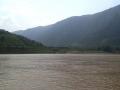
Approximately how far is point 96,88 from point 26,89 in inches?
395

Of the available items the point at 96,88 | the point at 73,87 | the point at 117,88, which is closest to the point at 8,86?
the point at 73,87

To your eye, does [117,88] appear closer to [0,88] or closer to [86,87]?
[86,87]

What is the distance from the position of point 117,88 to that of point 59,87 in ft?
27.5

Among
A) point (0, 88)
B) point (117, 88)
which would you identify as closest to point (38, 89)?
point (0, 88)

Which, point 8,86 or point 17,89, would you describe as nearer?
point 17,89

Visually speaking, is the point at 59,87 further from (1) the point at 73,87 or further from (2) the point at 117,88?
(2) the point at 117,88

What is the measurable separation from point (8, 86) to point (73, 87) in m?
9.73

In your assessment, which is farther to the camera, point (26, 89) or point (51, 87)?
point (51, 87)

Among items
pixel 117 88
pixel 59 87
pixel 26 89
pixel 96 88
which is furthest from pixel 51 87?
pixel 117 88

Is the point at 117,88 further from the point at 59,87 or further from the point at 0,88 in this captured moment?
the point at 0,88

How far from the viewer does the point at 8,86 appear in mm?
39812

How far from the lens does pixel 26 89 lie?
3678cm

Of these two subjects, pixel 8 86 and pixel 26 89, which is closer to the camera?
pixel 26 89

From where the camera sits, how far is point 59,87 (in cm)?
3912
